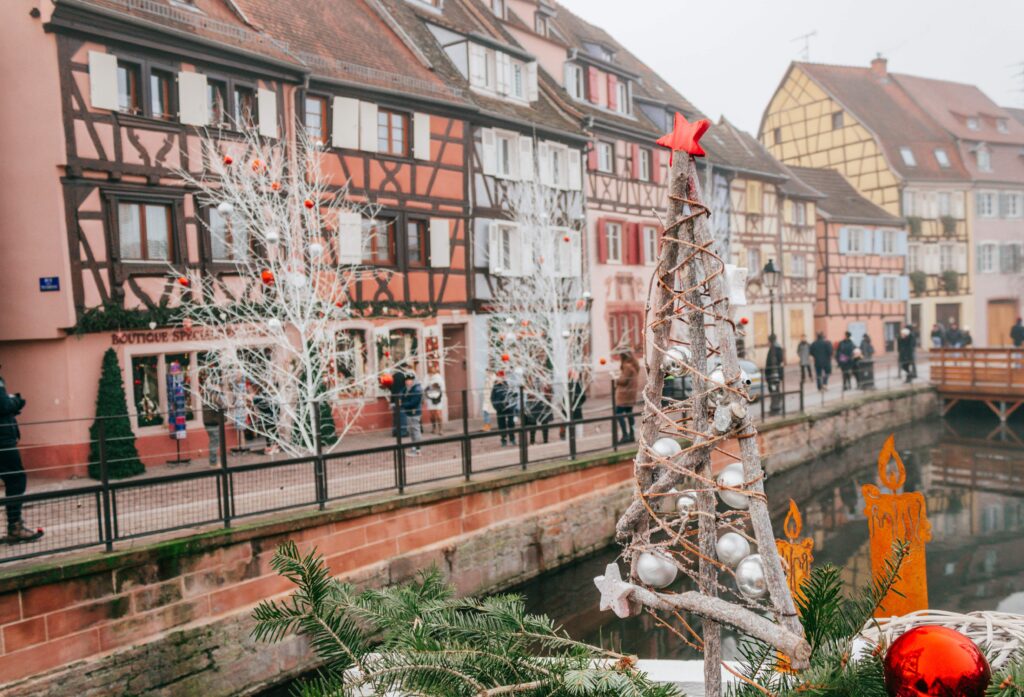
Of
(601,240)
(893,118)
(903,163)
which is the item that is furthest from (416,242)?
(893,118)

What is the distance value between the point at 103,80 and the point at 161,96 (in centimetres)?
111

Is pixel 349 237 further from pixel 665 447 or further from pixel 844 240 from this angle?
pixel 844 240

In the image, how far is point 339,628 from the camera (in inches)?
90.9

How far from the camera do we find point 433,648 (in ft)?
7.05

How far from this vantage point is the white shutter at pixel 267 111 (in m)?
15.1

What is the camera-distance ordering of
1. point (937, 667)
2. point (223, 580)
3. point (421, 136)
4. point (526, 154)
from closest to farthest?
point (937, 667) → point (223, 580) → point (421, 136) → point (526, 154)

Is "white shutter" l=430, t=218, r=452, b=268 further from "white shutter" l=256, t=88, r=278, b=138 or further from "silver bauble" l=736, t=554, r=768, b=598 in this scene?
"silver bauble" l=736, t=554, r=768, b=598

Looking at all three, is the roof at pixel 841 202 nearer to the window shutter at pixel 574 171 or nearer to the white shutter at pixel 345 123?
the window shutter at pixel 574 171

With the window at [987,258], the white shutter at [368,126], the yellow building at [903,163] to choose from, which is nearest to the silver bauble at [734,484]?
the white shutter at [368,126]

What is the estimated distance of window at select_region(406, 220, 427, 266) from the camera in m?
18.2

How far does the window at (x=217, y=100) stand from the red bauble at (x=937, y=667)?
14462 millimetres

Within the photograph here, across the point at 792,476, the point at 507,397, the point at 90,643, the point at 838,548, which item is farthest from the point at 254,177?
the point at 792,476

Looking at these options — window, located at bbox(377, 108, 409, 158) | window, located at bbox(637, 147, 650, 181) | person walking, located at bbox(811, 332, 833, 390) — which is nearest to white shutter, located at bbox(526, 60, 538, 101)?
window, located at bbox(637, 147, 650, 181)

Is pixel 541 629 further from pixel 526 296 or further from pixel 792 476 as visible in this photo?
pixel 792 476
